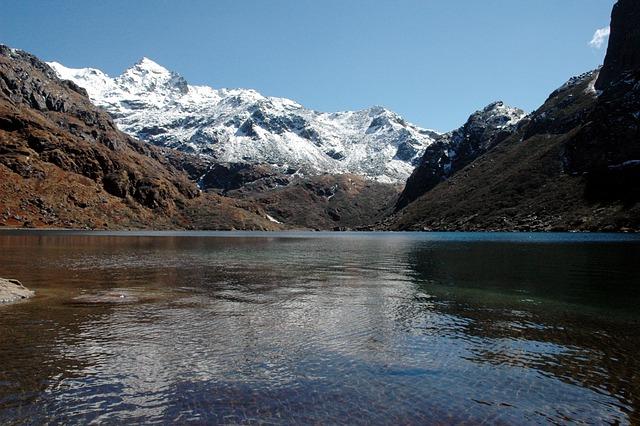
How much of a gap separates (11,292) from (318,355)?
27.2m

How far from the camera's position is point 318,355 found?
73.7 ft

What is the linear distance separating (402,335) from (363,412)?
1205cm

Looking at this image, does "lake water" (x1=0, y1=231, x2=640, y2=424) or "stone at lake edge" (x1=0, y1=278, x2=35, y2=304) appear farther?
"stone at lake edge" (x1=0, y1=278, x2=35, y2=304)

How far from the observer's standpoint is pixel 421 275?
2413 inches

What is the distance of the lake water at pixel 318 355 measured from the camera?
15.8 metres

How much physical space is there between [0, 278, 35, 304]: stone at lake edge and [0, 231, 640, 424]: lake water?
1182 mm

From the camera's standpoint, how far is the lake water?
15.8m

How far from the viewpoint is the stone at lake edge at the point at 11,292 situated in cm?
3506

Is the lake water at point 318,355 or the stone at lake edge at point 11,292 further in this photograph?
the stone at lake edge at point 11,292

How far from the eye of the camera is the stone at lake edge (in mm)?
35062

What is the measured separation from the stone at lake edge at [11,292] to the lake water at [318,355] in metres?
1.18

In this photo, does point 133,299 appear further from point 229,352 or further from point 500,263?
point 500,263

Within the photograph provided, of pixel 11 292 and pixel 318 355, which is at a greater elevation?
pixel 11 292

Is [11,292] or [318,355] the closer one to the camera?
[318,355]
